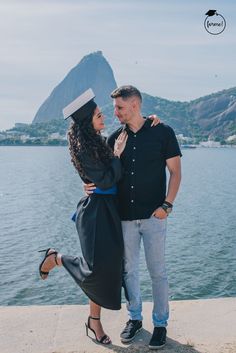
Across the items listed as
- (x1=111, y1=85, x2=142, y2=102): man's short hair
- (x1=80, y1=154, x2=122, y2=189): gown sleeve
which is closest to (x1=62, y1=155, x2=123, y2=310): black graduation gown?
(x1=80, y1=154, x2=122, y2=189): gown sleeve

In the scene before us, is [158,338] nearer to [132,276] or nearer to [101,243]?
[132,276]

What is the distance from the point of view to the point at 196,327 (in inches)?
213

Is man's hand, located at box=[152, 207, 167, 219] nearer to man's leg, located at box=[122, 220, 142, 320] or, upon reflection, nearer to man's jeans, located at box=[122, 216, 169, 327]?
man's jeans, located at box=[122, 216, 169, 327]

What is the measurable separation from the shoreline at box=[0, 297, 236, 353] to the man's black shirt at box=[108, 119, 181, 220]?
1192mm

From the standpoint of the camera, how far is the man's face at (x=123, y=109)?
16.5 feet

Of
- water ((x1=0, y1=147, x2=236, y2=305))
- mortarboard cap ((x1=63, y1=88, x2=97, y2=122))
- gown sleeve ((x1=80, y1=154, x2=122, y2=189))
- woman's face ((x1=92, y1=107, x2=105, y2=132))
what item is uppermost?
mortarboard cap ((x1=63, y1=88, x2=97, y2=122))

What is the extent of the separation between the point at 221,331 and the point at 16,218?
71.7 feet

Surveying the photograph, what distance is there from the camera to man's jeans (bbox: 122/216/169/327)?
5.10 m

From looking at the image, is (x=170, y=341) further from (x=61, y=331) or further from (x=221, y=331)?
(x=61, y=331)

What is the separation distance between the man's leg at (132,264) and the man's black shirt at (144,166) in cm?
11

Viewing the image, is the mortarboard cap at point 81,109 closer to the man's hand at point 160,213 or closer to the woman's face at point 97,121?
the woman's face at point 97,121

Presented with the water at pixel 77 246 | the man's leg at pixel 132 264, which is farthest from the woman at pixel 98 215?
the water at pixel 77 246

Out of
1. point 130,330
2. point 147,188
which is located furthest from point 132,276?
point 147,188

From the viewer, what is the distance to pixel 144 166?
16.7ft
